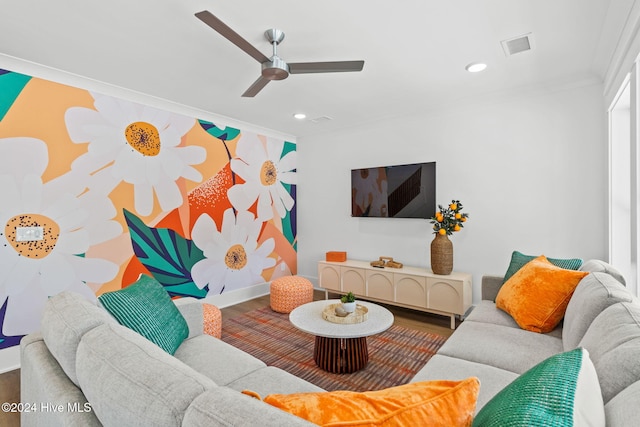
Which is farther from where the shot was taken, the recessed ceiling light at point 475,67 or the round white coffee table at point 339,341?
the recessed ceiling light at point 475,67

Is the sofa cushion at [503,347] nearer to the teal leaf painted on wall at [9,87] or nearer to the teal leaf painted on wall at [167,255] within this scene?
the teal leaf painted on wall at [167,255]

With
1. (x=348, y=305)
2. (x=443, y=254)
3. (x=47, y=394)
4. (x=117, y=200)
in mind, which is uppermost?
(x=117, y=200)

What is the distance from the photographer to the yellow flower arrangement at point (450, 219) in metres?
3.46

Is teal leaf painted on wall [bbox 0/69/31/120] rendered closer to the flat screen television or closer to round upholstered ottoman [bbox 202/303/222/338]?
round upholstered ottoman [bbox 202/303/222/338]

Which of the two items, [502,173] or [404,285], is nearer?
[502,173]

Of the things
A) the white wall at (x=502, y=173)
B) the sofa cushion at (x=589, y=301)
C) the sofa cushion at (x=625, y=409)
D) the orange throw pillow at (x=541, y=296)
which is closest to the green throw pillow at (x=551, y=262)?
the orange throw pillow at (x=541, y=296)

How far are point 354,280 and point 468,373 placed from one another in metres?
2.62

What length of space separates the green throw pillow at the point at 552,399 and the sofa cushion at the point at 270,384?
890mm

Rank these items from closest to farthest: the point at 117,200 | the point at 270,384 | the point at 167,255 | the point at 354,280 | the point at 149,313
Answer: the point at 270,384 < the point at 149,313 < the point at 117,200 < the point at 167,255 < the point at 354,280

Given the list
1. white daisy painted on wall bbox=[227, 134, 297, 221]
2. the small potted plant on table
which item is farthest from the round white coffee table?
white daisy painted on wall bbox=[227, 134, 297, 221]

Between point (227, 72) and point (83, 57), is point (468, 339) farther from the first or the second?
Answer: point (83, 57)

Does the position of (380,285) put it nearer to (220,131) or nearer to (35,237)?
(220,131)

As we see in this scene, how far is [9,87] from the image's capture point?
257 centimetres

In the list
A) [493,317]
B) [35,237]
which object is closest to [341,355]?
[493,317]
